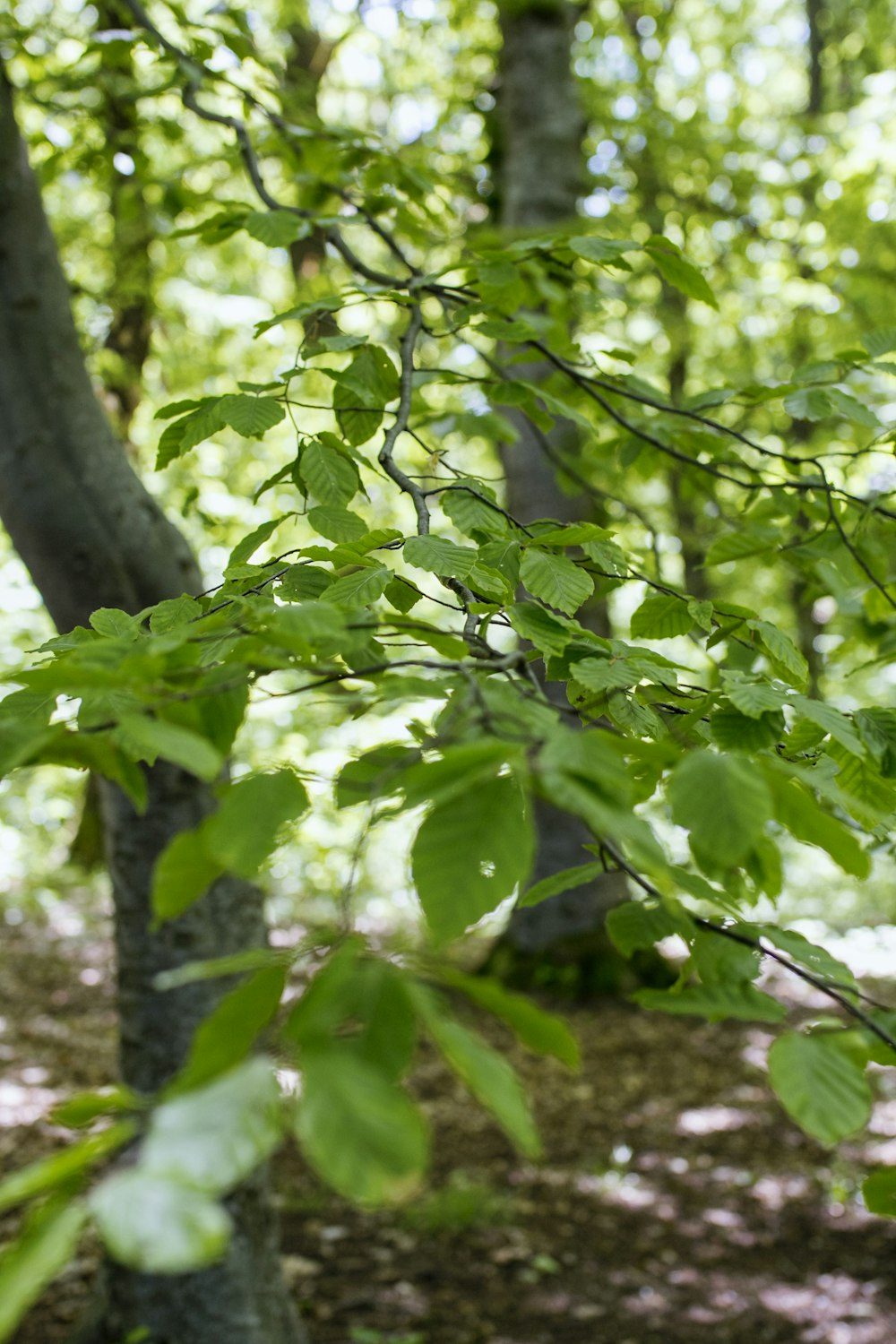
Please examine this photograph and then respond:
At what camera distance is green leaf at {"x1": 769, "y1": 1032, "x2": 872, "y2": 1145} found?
71 cm

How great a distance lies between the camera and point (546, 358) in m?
1.95

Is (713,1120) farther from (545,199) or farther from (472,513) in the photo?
(545,199)

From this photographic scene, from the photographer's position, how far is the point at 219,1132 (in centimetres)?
50

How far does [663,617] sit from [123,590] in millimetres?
1589

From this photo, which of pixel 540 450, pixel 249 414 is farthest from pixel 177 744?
pixel 540 450

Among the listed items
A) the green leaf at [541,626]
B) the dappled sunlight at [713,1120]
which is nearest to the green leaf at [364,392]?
the green leaf at [541,626]

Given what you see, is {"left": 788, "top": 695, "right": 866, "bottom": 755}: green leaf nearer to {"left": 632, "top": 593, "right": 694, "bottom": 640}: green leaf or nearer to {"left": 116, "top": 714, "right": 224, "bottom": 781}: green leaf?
{"left": 632, "top": 593, "right": 694, "bottom": 640}: green leaf

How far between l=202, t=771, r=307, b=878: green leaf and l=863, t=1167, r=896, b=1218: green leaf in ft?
2.43

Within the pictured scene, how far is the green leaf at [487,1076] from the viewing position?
505 mm

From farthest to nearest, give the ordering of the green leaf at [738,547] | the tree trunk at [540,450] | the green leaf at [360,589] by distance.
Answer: the tree trunk at [540,450], the green leaf at [738,547], the green leaf at [360,589]

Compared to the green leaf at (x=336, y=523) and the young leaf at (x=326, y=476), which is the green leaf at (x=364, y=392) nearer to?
the young leaf at (x=326, y=476)

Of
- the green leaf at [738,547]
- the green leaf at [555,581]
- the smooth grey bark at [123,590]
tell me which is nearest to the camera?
the green leaf at [555,581]

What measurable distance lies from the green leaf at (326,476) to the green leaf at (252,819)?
75cm

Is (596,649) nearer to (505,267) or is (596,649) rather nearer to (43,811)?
(505,267)
